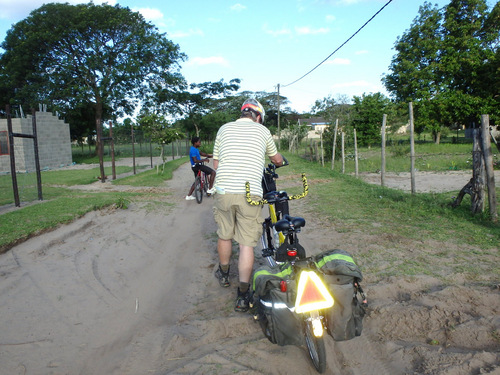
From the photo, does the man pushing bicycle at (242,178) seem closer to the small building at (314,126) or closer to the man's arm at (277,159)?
the man's arm at (277,159)

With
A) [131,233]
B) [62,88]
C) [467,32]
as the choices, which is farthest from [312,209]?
[467,32]

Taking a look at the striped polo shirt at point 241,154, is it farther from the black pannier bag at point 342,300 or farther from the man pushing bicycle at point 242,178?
the black pannier bag at point 342,300

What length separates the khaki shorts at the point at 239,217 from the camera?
3668 millimetres

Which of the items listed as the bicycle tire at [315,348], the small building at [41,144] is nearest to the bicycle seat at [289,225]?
the bicycle tire at [315,348]

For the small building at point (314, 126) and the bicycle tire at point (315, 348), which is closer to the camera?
the bicycle tire at point (315, 348)

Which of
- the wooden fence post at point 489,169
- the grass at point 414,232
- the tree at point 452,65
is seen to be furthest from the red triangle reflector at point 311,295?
the tree at point 452,65

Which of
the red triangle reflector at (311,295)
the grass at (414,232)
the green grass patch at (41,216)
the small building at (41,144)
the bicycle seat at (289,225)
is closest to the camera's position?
the red triangle reflector at (311,295)

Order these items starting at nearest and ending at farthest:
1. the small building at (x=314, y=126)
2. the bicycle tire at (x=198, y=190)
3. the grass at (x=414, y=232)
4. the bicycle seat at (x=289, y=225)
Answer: the bicycle seat at (x=289, y=225) → the grass at (x=414, y=232) → the bicycle tire at (x=198, y=190) → the small building at (x=314, y=126)

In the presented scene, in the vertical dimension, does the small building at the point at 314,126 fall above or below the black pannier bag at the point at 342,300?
above

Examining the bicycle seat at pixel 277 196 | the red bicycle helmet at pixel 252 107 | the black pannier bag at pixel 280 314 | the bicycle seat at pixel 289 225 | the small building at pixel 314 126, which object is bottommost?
the black pannier bag at pixel 280 314

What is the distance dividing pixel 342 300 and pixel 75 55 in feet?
109

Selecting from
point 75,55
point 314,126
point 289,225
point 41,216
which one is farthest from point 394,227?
point 314,126

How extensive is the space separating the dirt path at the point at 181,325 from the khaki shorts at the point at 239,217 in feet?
2.41

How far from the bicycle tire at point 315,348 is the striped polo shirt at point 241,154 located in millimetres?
1352
